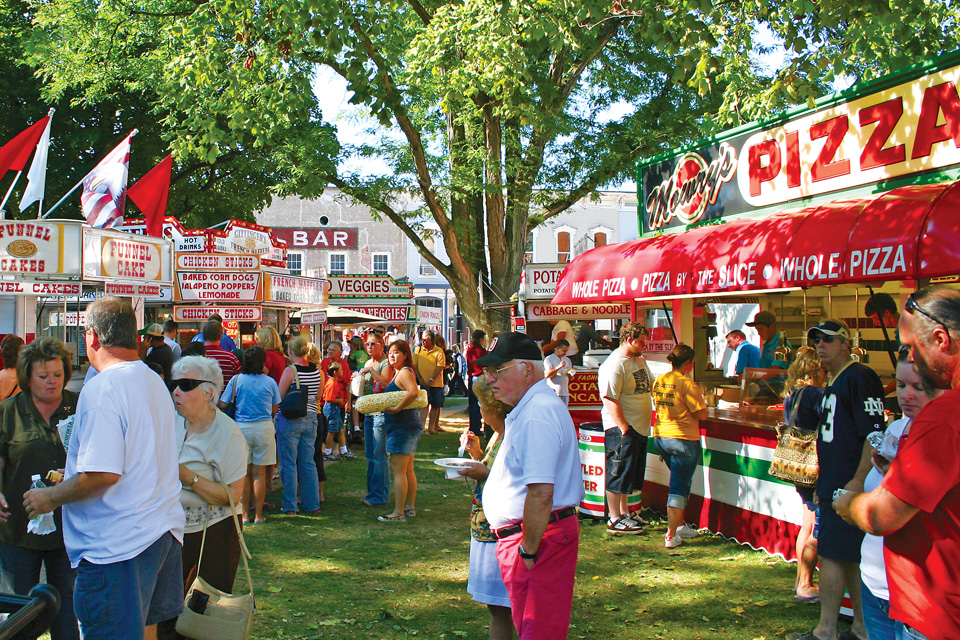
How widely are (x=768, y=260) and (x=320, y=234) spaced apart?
31.3 meters

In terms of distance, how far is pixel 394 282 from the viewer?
22438 mm

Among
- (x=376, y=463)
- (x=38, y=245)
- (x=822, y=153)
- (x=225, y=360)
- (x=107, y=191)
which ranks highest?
(x=107, y=191)

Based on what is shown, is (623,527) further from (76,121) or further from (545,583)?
(76,121)

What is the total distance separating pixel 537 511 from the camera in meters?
3.37

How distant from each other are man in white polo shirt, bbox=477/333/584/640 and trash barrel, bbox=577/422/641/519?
14.4ft

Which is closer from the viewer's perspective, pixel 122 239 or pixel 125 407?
pixel 125 407

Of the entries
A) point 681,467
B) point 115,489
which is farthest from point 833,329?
point 115,489

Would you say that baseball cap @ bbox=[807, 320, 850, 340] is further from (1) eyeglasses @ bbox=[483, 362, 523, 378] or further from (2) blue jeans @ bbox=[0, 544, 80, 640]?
(2) blue jeans @ bbox=[0, 544, 80, 640]

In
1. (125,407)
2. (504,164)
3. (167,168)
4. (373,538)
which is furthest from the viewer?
(504,164)

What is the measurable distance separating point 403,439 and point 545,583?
4.61m

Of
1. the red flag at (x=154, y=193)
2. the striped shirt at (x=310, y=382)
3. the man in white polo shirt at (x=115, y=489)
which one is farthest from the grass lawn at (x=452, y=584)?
the red flag at (x=154, y=193)

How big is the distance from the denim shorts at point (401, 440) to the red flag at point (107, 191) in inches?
284

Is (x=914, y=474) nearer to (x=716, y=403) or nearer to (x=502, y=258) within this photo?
(x=716, y=403)

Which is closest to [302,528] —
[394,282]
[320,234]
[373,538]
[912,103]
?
[373,538]
